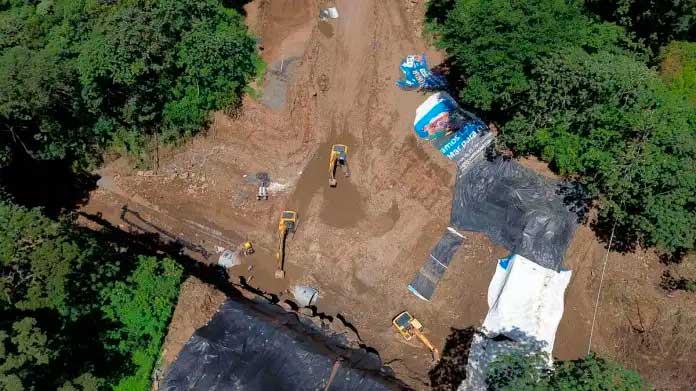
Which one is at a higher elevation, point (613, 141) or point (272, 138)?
point (613, 141)

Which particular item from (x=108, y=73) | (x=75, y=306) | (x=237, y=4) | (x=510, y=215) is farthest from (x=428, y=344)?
(x=237, y=4)

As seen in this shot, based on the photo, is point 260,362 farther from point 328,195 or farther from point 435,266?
point 328,195

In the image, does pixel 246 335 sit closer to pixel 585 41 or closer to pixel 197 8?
pixel 197 8

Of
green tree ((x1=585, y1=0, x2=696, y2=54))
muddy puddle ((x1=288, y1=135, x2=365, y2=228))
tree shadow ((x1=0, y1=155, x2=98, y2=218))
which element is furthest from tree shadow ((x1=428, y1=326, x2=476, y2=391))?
tree shadow ((x1=0, y1=155, x2=98, y2=218))

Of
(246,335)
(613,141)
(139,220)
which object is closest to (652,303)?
(613,141)

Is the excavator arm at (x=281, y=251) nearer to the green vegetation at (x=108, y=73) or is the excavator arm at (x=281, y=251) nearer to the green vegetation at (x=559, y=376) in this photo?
the green vegetation at (x=108, y=73)

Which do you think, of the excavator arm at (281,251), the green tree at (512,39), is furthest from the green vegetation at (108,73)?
the green tree at (512,39)

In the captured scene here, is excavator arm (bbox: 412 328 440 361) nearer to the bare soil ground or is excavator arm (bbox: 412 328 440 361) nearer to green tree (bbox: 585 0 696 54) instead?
the bare soil ground
